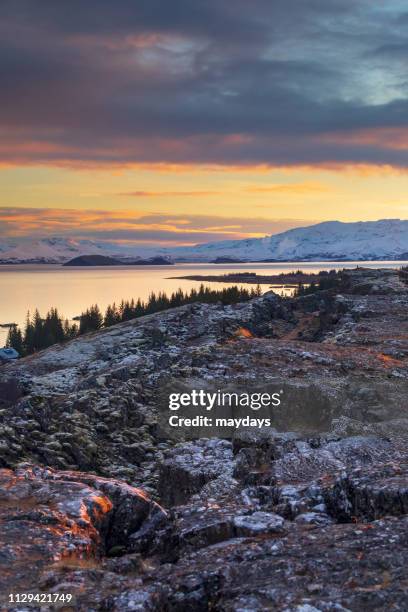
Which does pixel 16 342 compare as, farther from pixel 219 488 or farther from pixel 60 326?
pixel 219 488

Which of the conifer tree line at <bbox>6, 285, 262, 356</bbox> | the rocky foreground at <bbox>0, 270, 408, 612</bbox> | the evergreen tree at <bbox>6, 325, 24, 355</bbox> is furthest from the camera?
the conifer tree line at <bbox>6, 285, 262, 356</bbox>

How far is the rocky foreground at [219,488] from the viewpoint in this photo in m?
9.91

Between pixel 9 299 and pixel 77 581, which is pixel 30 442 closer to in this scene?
pixel 77 581

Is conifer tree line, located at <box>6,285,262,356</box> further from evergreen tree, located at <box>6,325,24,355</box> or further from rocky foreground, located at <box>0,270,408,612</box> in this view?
rocky foreground, located at <box>0,270,408,612</box>

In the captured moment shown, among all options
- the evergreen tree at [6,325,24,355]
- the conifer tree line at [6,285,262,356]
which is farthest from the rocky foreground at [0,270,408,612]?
the conifer tree line at [6,285,262,356]

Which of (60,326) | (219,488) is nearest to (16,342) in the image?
(60,326)

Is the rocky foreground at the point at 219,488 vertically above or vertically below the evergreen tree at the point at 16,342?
above

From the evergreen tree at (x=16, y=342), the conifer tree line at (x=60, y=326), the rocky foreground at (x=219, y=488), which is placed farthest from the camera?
the conifer tree line at (x=60, y=326)

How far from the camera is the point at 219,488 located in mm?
18906

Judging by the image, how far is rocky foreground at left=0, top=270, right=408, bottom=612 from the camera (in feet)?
32.5

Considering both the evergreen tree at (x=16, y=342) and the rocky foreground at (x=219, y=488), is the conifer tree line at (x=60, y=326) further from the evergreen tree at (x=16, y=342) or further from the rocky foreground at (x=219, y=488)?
the rocky foreground at (x=219, y=488)

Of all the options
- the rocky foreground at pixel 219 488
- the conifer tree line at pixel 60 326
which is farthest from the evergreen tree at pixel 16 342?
the rocky foreground at pixel 219 488

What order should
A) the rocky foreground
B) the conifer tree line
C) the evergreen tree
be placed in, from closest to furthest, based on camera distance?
the rocky foreground < the evergreen tree < the conifer tree line

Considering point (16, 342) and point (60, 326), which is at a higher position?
point (60, 326)
